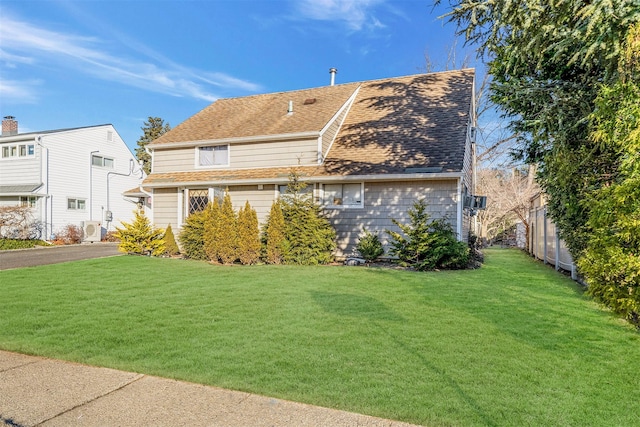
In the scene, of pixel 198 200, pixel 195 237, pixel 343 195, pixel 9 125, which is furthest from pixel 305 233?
pixel 9 125

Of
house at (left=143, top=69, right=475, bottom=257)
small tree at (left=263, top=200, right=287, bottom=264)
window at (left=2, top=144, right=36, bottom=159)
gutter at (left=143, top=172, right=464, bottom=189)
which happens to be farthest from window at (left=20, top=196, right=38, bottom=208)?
small tree at (left=263, top=200, right=287, bottom=264)

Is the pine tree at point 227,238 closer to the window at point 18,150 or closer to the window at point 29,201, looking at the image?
the window at point 29,201

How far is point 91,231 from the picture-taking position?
2128cm

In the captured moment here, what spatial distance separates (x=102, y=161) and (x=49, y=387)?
2417 centimetres

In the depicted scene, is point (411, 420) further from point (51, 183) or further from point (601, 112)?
point (51, 183)

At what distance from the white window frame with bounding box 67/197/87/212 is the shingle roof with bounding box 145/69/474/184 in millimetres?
10084

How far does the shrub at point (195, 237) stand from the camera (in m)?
12.7

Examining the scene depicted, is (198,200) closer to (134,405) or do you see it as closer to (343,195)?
(343,195)

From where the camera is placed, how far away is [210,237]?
1218 centimetres

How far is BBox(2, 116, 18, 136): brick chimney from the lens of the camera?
23875 mm

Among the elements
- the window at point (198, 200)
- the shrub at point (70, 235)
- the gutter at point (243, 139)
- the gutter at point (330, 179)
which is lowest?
the shrub at point (70, 235)

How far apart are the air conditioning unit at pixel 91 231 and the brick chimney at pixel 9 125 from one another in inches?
349

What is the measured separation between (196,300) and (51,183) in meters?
19.4

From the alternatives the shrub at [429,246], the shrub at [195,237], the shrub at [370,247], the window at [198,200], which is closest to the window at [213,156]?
the window at [198,200]
